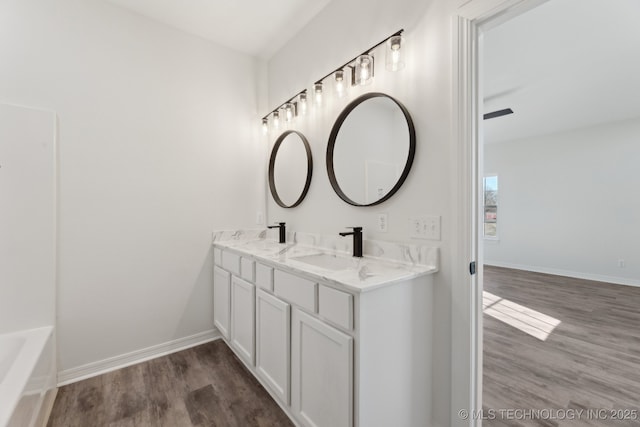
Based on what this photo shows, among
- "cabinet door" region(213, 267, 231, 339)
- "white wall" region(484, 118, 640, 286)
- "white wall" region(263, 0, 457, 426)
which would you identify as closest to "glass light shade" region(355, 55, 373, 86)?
"white wall" region(263, 0, 457, 426)

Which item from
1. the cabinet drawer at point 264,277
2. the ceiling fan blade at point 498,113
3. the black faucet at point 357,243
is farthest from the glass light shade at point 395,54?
the ceiling fan blade at point 498,113

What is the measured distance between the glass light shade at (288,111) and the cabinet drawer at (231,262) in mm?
1280

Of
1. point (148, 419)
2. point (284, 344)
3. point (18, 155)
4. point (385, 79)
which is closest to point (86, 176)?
point (18, 155)

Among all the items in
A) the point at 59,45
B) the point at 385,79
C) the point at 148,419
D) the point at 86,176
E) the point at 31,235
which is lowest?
the point at 148,419

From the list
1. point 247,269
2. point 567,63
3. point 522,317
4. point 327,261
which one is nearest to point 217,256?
point 247,269

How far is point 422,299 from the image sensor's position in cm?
→ 137

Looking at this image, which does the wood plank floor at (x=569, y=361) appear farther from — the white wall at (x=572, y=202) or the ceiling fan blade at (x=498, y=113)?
the ceiling fan blade at (x=498, y=113)

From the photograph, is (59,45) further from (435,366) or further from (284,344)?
(435,366)

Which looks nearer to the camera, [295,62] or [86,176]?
[86,176]

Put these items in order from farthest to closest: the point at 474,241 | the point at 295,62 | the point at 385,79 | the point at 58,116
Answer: the point at 295,62 → the point at 58,116 → the point at 385,79 → the point at 474,241

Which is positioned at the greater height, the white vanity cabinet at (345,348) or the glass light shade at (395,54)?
the glass light shade at (395,54)

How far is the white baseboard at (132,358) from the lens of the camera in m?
1.96

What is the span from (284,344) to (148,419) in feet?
3.01

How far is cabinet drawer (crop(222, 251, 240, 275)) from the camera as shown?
2092mm
